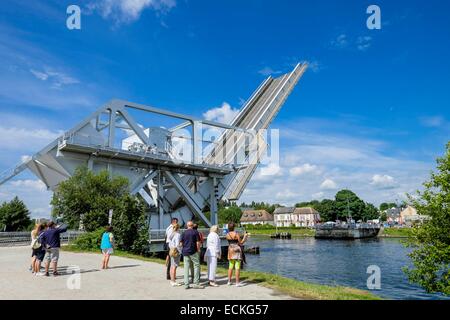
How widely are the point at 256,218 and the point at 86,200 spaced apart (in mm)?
98312

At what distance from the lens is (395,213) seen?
127500 millimetres

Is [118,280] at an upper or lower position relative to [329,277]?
upper

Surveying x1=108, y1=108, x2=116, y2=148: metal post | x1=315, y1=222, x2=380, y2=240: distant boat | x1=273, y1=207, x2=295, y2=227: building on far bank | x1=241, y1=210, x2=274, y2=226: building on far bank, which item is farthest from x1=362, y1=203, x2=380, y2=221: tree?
x1=108, y1=108, x2=116, y2=148: metal post

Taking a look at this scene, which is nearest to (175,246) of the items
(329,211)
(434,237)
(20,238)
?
(434,237)

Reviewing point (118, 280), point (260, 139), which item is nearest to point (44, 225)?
point (118, 280)

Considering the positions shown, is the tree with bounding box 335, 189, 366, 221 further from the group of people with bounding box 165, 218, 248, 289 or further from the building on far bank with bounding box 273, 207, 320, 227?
the group of people with bounding box 165, 218, 248, 289

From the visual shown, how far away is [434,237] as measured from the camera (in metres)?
13.0

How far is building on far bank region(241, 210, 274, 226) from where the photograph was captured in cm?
11819

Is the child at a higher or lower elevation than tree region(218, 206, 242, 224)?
higher

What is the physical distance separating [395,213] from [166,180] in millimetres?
113037

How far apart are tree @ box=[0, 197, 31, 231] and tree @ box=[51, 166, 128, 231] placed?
16.3m

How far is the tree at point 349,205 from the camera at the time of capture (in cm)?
9275
